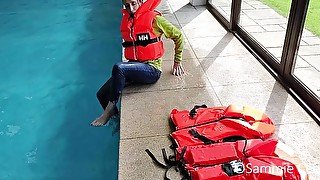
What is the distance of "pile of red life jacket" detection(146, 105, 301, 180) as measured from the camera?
166 centimetres

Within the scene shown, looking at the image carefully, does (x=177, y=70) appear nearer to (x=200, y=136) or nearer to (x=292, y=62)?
(x=292, y=62)

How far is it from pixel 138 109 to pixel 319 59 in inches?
67.8

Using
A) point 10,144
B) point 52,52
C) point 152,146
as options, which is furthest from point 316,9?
point 52,52

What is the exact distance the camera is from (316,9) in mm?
2725

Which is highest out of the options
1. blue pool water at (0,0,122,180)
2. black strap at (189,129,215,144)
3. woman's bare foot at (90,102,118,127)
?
black strap at (189,129,215,144)

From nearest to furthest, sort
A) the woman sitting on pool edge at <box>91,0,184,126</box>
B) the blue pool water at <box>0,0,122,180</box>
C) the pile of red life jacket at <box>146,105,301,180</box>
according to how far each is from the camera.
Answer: the pile of red life jacket at <box>146,105,301,180</box> → the woman sitting on pool edge at <box>91,0,184,126</box> → the blue pool water at <box>0,0,122,180</box>

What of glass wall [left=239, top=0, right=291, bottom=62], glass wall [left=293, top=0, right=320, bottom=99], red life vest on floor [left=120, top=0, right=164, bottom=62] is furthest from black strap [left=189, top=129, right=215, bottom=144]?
glass wall [left=239, top=0, right=291, bottom=62]

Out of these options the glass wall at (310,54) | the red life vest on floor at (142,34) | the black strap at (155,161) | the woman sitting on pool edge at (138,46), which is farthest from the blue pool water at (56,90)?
the glass wall at (310,54)

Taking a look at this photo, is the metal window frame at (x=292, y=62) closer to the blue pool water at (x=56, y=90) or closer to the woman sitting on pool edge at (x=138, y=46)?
the woman sitting on pool edge at (x=138, y=46)

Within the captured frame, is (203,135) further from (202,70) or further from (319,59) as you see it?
(319,59)

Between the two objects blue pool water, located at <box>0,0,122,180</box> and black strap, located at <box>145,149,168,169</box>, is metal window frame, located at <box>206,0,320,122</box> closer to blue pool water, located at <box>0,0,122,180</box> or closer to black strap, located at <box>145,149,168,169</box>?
black strap, located at <box>145,149,168,169</box>

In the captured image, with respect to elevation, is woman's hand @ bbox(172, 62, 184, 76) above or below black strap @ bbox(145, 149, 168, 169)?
above

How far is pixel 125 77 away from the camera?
2586mm

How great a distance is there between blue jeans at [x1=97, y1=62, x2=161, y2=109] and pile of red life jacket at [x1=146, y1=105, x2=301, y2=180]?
1.49 ft
